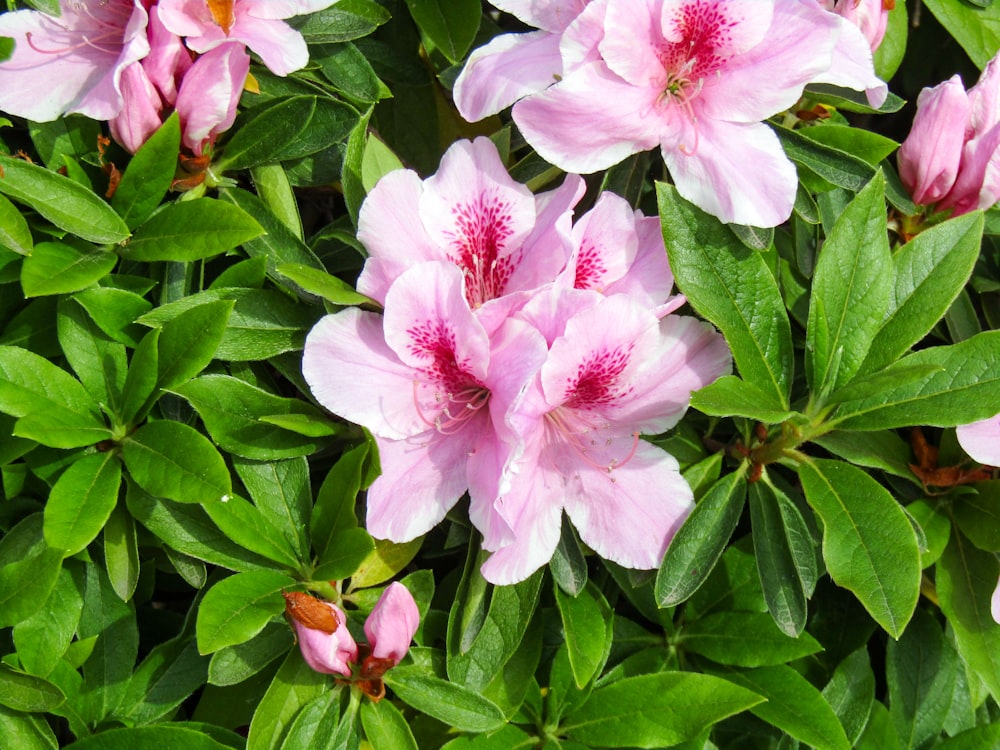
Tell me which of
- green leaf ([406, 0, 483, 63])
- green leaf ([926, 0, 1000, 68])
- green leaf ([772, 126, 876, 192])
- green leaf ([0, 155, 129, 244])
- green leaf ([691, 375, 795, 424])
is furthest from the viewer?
green leaf ([926, 0, 1000, 68])

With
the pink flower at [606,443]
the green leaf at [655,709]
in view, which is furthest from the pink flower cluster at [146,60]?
the green leaf at [655,709]

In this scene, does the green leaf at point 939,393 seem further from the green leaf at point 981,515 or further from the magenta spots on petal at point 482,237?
the magenta spots on petal at point 482,237

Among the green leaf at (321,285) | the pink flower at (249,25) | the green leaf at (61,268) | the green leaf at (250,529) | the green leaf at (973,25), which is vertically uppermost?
the pink flower at (249,25)

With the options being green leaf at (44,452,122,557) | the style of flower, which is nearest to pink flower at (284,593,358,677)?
the style of flower

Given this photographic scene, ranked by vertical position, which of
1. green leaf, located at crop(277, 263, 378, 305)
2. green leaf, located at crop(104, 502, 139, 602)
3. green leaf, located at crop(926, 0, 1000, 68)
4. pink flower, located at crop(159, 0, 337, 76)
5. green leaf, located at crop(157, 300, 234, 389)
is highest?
pink flower, located at crop(159, 0, 337, 76)

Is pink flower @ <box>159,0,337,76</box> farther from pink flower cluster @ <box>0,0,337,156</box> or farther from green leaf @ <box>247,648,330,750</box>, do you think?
green leaf @ <box>247,648,330,750</box>

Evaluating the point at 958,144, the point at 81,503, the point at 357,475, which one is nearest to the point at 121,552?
the point at 81,503

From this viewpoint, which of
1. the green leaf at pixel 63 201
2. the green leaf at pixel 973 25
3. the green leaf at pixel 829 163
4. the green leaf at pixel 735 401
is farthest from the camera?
the green leaf at pixel 973 25
